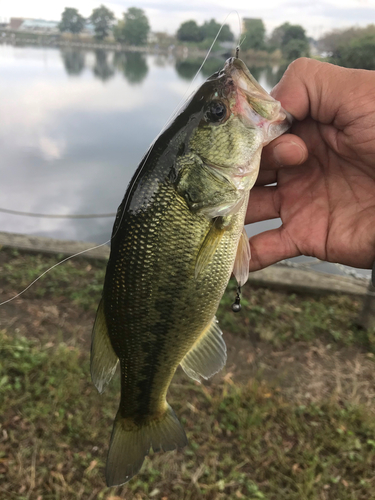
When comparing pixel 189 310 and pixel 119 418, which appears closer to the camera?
pixel 189 310

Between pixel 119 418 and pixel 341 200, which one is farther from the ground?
pixel 341 200

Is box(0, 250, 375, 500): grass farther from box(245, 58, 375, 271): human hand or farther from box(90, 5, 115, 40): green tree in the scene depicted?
box(90, 5, 115, 40): green tree

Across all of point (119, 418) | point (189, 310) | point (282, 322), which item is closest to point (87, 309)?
point (282, 322)

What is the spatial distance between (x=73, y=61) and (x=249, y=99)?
19.6 metres

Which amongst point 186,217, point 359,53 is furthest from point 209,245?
point 359,53

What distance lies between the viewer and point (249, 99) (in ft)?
4.27

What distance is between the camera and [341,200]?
73.7 inches

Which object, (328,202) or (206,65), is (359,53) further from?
(206,65)

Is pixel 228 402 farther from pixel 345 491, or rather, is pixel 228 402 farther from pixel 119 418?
pixel 119 418

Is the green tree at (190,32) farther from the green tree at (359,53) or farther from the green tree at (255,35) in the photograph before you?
the green tree at (359,53)

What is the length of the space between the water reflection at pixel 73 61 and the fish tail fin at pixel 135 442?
53.7ft

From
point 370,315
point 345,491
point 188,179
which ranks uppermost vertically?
point 188,179

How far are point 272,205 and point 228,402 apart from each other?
1721 mm

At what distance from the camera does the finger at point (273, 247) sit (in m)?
1.93
